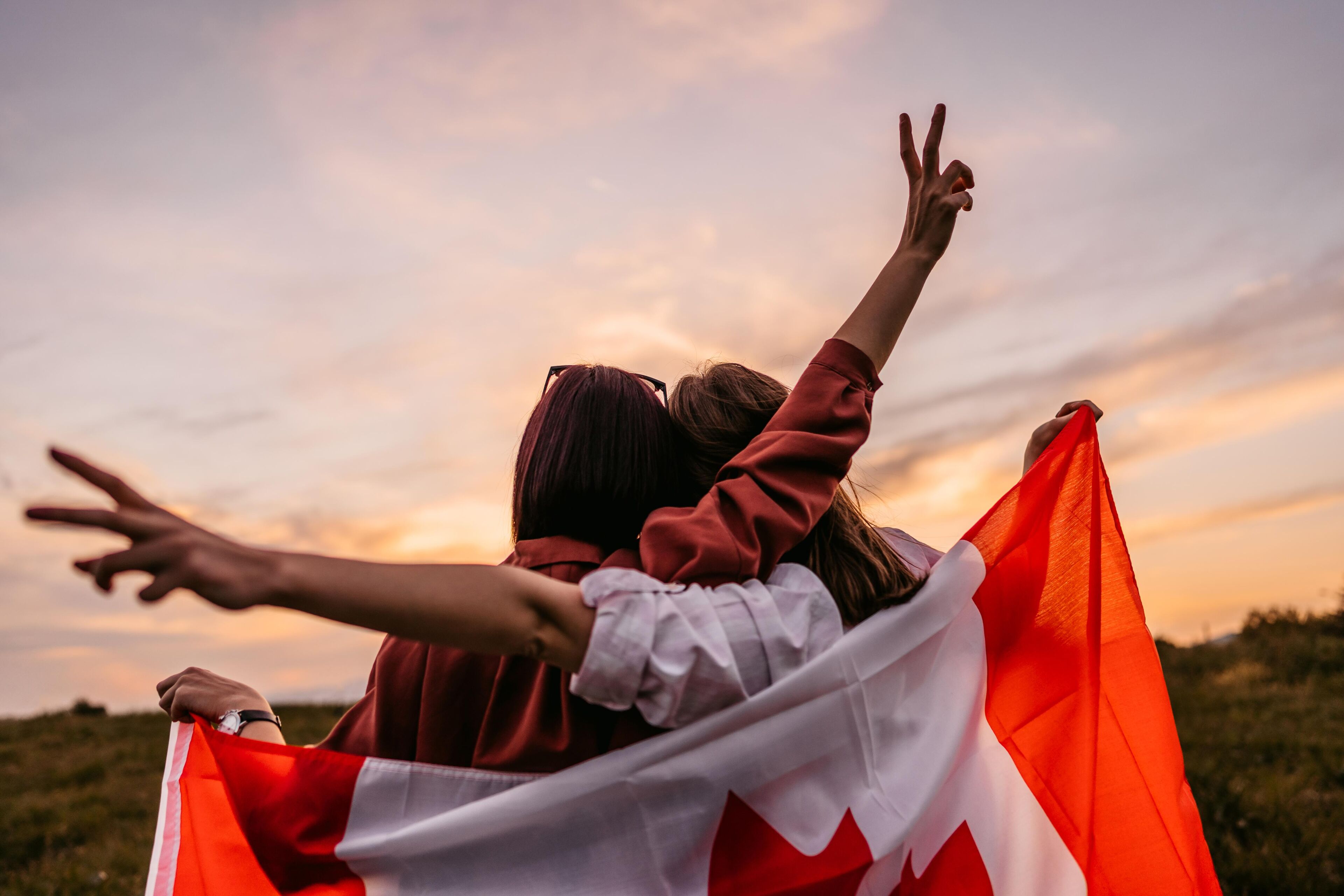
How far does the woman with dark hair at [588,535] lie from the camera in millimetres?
1944

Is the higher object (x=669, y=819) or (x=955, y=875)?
(x=669, y=819)

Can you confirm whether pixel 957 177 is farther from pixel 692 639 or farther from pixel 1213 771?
pixel 1213 771

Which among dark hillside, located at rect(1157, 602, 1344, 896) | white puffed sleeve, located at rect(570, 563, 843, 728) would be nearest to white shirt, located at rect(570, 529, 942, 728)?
white puffed sleeve, located at rect(570, 563, 843, 728)

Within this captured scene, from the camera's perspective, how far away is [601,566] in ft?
7.13

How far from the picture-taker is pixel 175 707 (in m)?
2.70

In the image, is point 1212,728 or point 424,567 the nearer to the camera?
point 424,567

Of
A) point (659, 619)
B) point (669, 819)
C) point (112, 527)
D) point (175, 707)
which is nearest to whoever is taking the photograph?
point (112, 527)

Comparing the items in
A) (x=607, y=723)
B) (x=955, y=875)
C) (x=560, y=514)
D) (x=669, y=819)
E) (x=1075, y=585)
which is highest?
(x=560, y=514)

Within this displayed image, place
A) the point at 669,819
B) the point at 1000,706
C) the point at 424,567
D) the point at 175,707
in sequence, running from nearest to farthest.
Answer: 1. the point at 424,567
2. the point at 669,819
3. the point at 1000,706
4. the point at 175,707

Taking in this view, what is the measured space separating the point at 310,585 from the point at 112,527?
30 cm

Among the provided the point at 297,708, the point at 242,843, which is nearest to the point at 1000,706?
the point at 242,843

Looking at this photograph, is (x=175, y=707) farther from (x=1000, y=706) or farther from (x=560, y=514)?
(x=1000, y=706)

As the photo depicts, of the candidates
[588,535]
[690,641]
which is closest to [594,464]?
[588,535]

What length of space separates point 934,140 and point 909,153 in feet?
0.30
